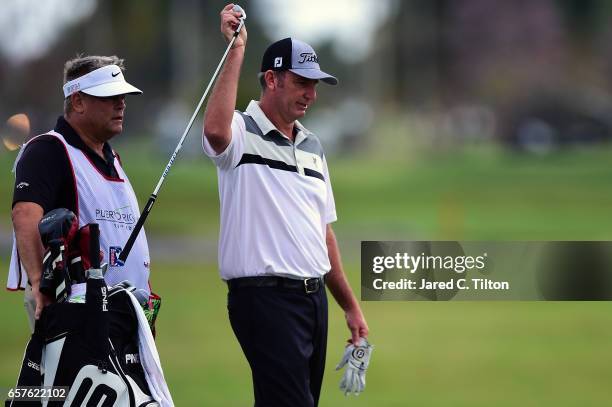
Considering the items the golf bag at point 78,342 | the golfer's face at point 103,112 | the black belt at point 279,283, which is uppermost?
the golfer's face at point 103,112

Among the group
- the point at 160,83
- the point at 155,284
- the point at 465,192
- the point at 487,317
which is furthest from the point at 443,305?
the point at 160,83

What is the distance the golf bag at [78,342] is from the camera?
19.2 ft

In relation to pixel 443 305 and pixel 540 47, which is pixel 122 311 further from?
pixel 540 47

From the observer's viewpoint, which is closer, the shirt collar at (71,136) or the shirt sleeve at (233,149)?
the shirt collar at (71,136)

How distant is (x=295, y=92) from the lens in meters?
6.87

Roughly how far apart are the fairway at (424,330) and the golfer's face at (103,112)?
426cm

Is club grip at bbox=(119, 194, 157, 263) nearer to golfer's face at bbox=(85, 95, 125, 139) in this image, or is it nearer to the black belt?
golfer's face at bbox=(85, 95, 125, 139)

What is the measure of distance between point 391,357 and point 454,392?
2.42 metres

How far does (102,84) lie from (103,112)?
5.5 inches

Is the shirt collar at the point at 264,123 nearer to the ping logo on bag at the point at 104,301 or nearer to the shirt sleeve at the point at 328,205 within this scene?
the shirt sleeve at the point at 328,205

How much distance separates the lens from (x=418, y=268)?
338 inches

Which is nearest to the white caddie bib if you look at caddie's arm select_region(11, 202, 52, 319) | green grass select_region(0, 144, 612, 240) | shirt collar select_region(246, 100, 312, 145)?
caddie's arm select_region(11, 202, 52, 319)

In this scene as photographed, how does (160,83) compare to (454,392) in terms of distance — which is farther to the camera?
(160,83)

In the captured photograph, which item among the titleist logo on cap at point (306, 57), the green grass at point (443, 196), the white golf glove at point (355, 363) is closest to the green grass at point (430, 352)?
the white golf glove at point (355, 363)
